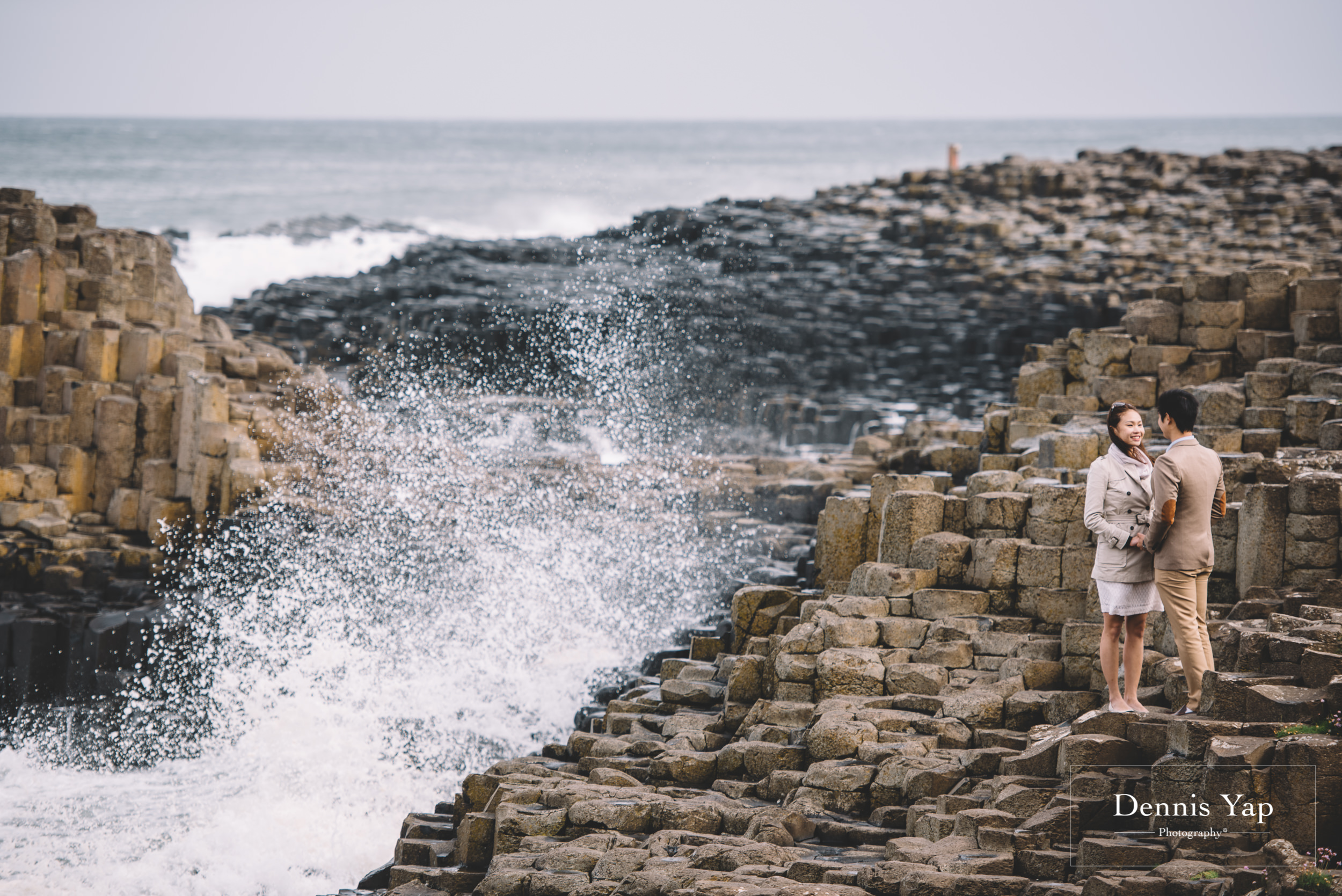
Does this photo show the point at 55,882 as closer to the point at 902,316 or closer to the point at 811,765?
the point at 811,765

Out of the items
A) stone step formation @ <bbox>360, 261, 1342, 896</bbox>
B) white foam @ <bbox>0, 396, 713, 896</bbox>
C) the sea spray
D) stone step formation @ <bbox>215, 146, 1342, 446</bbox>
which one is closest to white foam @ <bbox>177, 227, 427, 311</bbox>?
stone step formation @ <bbox>215, 146, 1342, 446</bbox>

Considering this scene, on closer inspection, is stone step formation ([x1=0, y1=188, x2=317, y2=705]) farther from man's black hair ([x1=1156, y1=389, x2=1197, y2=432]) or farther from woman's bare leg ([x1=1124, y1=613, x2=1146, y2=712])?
man's black hair ([x1=1156, y1=389, x2=1197, y2=432])

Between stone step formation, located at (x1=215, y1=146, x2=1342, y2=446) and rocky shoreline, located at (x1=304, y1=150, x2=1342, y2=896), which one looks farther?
stone step formation, located at (x1=215, y1=146, x2=1342, y2=446)

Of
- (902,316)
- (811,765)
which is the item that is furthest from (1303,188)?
(811,765)

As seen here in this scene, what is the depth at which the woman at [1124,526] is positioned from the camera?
8172 millimetres

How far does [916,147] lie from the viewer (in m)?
122

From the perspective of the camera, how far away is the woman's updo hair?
8211 millimetres

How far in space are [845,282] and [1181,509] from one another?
35.1 m

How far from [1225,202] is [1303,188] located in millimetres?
2457

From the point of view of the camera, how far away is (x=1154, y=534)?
7984 mm

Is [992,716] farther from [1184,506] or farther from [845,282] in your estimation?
[845,282]

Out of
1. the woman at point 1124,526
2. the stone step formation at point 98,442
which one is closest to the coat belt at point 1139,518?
the woman at point 1124,526

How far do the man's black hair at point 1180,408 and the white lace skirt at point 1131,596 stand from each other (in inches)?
37.5

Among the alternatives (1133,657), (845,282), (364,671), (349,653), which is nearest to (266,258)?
(845,282)
